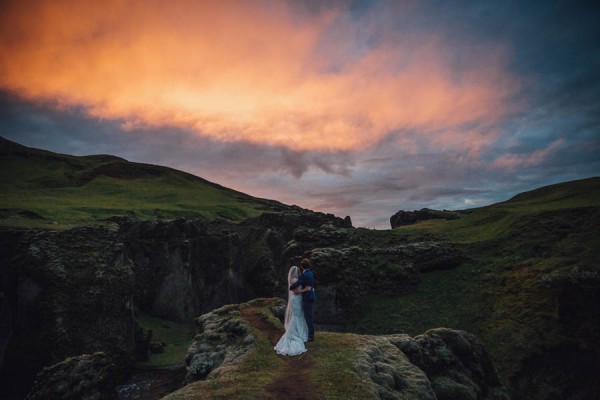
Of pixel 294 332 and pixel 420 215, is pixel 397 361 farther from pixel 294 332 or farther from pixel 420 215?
pixel 420 215

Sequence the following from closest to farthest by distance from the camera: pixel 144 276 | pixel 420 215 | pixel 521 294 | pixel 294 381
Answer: pixel 294 381
pixel 521 294
pixel 144 276
pixel 420 215

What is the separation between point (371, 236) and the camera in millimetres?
69250

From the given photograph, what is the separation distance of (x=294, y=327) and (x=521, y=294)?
35.4m

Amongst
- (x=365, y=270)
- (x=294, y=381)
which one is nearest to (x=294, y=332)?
(x=294, y=381)

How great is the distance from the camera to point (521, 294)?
4334 centimetres

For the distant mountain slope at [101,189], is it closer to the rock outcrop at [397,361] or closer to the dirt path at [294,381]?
the rock outcrop at [397,361]

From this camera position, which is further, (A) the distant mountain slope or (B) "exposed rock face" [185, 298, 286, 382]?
(A) the distant mountain slope

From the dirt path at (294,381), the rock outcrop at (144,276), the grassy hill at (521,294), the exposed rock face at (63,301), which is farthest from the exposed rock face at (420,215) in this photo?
the dirt path at (294,381)

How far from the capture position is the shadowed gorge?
23094mm

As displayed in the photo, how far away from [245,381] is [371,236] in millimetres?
54786

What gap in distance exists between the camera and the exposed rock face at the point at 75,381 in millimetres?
29109

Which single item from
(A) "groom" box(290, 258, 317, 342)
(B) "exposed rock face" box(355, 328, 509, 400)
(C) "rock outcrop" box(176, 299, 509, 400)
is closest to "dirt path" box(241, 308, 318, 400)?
(C) "rock outcrop" box(176, 299, 509, 400)

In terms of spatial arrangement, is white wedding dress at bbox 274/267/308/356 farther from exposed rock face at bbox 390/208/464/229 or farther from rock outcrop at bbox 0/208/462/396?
exposed rock face at bbox 390/208/464/229

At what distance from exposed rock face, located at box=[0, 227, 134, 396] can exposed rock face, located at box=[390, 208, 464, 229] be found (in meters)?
103
